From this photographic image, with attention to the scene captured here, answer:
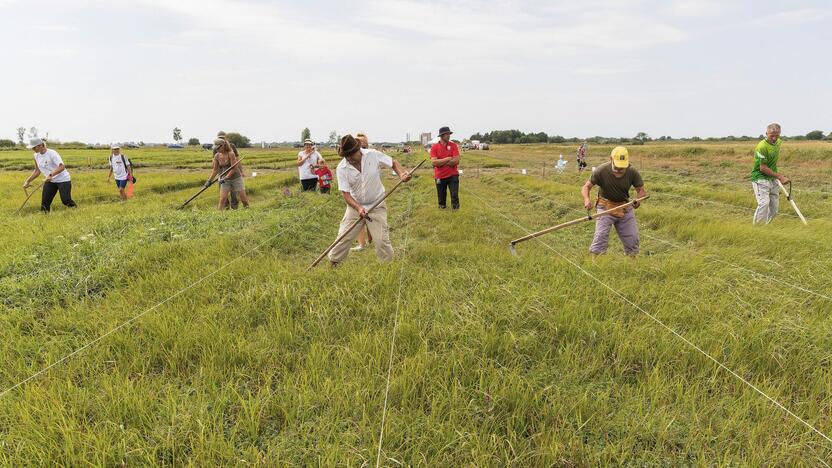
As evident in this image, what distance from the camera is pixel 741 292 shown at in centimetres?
329

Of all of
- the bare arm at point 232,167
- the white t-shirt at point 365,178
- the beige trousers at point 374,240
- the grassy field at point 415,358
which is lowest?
the grassy field at point 415,358

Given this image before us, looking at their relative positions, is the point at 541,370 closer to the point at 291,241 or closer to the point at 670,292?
the point at 670,292

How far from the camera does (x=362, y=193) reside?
15.5 ft

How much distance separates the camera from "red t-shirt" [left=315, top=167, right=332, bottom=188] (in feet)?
33.7

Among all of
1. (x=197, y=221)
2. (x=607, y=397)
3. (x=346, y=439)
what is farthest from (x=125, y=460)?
(x=197, y=221)

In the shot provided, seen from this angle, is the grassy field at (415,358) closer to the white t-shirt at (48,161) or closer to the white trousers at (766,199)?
the white trousers at (766,199)

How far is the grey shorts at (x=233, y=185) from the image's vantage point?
313 inches

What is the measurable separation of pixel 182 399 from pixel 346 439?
975 mm

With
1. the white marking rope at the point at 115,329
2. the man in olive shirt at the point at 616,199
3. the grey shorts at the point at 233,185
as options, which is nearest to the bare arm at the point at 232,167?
the grey shorts at the point at 233,185

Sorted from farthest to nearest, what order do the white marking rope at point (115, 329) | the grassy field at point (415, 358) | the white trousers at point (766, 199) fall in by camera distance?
the white trousers at point (766, 199) → the white marking rope at point (115, 329) → the grassy field at point (415, 358)

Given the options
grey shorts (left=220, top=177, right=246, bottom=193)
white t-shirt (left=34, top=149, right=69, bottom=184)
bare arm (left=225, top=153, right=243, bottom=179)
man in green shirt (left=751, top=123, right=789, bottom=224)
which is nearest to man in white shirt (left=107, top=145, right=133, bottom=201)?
white t-shirt (left=34, top=149, right=69, bottom=184)

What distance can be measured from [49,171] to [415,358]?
8.62 m

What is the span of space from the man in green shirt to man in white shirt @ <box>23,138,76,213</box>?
39.3ft

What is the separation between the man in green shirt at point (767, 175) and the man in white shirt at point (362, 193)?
5943 mm
